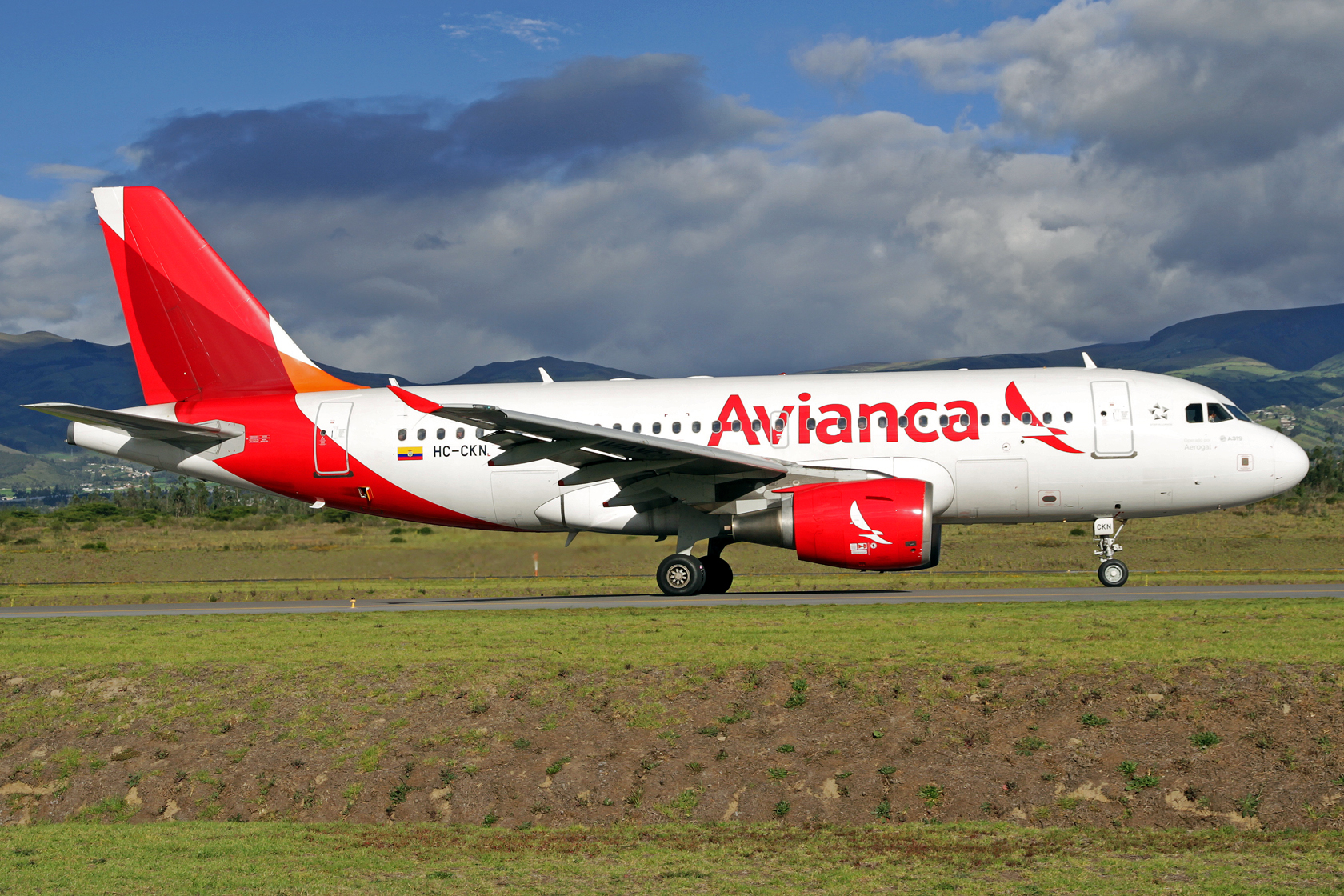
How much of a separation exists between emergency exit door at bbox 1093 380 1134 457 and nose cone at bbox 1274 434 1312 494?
282 centimetres

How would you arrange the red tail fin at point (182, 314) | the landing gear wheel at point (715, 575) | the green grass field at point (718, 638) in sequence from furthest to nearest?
the red tail fin at point (182, 314)
the landing gear wheel at point (715, 575)
the green grass field at point (718, 638)

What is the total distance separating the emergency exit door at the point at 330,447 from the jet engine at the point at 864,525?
31.8 ft

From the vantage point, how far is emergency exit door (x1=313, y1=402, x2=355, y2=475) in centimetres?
2505

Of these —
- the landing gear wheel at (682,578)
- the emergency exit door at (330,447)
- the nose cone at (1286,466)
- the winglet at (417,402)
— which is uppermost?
the winglet at (417,402)

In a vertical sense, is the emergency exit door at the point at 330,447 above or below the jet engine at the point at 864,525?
above

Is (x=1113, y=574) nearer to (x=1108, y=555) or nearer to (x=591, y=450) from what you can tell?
(x=1108, y=555)

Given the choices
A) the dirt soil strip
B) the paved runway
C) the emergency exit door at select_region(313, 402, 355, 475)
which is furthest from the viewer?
the emergency exit door at select_region(313, 402, 355, 475)

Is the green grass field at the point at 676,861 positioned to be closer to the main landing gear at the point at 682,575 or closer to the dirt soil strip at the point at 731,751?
the dirt soil strip at the point at 731,751

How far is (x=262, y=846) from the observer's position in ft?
31.6

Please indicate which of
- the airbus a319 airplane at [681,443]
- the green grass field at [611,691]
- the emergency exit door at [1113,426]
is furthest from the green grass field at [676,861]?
the emergency exit door at [1113,426]

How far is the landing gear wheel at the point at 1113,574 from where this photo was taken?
74.5 feet

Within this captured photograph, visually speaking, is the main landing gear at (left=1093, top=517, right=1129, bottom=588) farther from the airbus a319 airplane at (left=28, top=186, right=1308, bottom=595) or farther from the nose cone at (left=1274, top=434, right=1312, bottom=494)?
the nose cone at (left=1274, top=434, right=1312, bottom=494)

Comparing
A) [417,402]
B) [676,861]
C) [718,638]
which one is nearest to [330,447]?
[417,402]

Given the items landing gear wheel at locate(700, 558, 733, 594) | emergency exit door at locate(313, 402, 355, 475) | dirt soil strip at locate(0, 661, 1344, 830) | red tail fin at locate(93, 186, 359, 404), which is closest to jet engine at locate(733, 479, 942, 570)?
landing gear wheel at locate(700, 558, 733, 594)
